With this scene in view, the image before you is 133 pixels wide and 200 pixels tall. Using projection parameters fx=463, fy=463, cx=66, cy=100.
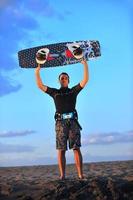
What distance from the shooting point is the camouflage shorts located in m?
8.44

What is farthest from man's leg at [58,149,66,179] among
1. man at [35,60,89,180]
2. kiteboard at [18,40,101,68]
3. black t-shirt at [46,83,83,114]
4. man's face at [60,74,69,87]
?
kiteboard at [18,40,101,68]

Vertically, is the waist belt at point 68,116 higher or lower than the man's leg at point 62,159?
higher

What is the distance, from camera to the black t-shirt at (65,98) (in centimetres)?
851

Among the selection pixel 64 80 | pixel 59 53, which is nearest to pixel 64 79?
pixel 64 80

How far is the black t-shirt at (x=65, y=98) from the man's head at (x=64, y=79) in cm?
12

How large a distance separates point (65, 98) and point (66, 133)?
64 cm

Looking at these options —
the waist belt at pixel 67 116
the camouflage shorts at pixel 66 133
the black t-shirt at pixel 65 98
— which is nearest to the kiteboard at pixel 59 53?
the black t-shirt at pixel 65 98

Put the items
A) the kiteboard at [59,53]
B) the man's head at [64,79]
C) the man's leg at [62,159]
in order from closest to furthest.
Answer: the man's leg at [62,159] < the man's head at [64,79] < the kiteboard at [59,53]

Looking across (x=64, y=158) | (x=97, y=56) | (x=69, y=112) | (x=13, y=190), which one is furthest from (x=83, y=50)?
(x=13, y=190)

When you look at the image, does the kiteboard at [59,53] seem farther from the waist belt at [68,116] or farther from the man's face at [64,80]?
the waist belt at [68,116]

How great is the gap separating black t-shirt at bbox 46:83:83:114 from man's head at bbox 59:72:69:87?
12cm

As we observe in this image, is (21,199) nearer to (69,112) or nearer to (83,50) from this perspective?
(69,112)

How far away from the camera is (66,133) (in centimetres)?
851

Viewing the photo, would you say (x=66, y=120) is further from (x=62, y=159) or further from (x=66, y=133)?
(x=62, y=159)
